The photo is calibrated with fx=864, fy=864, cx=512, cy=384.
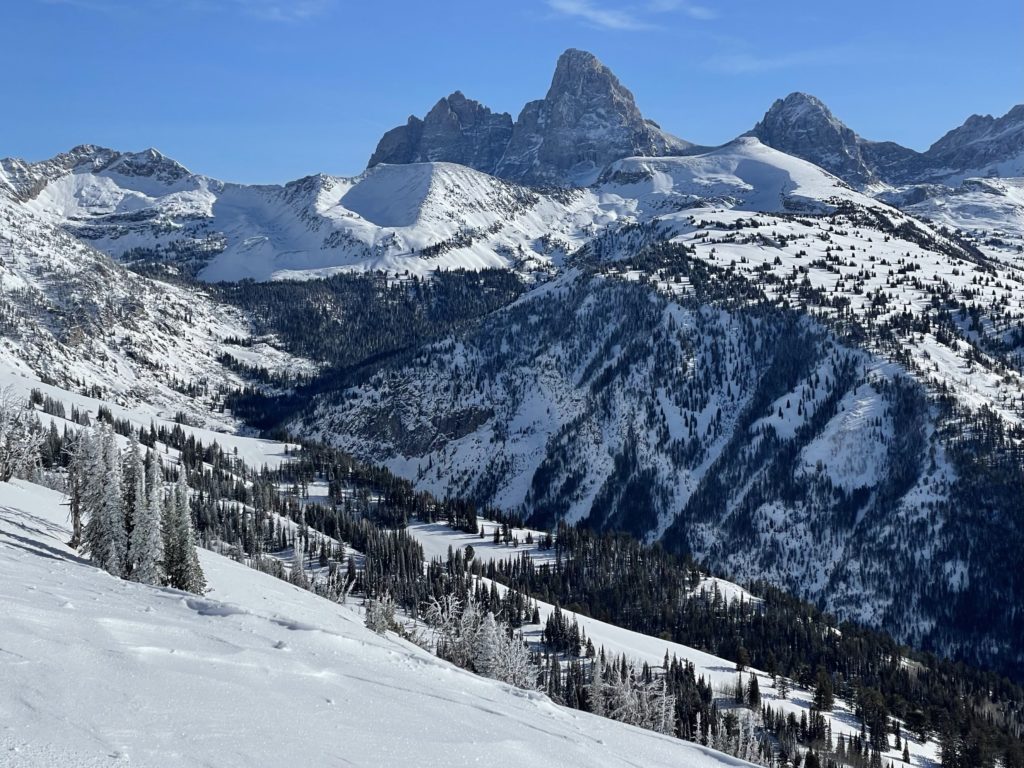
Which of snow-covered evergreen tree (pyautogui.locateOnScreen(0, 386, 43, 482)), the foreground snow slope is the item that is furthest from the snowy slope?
the foreground snow slope

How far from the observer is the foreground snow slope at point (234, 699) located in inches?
873

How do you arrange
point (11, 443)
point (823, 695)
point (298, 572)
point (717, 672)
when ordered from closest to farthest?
point (11, 443) → point (823, 695) → point (298, 572) → point (717, 672)

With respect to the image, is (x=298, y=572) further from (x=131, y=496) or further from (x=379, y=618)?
(x=131, y=496)

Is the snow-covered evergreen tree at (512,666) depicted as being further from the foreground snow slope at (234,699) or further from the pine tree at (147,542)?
the foreground snow slope at (234,699)

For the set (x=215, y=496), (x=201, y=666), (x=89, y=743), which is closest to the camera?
(x=89, y=743)

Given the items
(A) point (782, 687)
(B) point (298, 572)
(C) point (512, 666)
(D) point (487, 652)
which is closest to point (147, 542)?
(D) point (487, 652)

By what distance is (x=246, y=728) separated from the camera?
2402 cm

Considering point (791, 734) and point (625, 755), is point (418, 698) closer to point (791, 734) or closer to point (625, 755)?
point (625, 755)

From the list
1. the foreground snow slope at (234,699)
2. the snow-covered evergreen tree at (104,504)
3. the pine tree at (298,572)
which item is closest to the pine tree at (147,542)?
the snow-covered evergreen tree at (104,504)

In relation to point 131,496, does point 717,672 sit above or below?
below

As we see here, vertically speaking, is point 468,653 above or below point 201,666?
below

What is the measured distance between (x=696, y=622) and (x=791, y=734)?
2466 inches

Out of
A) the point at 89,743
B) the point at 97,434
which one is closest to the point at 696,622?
the point at 97,434

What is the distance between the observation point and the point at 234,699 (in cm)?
2647
